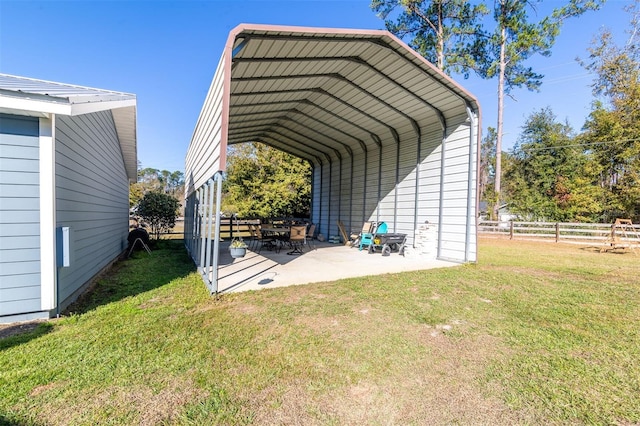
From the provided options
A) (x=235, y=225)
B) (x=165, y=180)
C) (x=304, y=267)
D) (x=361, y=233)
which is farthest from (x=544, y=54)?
(x=165, y=180)

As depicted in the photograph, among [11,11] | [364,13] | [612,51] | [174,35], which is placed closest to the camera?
[11,11]

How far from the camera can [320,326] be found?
3.21m

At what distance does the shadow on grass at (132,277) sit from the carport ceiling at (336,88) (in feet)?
13.7

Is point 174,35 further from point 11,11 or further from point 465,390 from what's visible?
point 465,390

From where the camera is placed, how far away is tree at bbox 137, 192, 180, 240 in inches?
432

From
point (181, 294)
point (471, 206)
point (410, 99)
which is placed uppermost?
point (410, 99)

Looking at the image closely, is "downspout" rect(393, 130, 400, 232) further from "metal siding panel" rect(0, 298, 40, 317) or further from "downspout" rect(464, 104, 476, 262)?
"metal siding panel" rect(0, 298, 40, 317)

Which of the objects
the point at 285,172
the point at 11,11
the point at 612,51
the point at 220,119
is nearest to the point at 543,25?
the point at 612,51

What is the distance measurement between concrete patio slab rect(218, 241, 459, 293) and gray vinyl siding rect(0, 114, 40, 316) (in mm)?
2174

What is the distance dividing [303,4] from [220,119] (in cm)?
923

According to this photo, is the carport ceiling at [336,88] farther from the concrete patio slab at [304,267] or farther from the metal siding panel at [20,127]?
the concrete patio slab at [304,267]

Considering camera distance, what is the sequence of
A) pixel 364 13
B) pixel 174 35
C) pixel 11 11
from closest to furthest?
pixel 11 11, pixel 174 35, pixel 364 13

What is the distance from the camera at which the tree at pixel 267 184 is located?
1625cm

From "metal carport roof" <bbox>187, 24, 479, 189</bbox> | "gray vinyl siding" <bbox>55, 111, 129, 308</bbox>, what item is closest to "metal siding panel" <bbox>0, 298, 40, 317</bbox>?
"gray vinyl siding" <bbox>55, 111, 129, 308</bbox>
